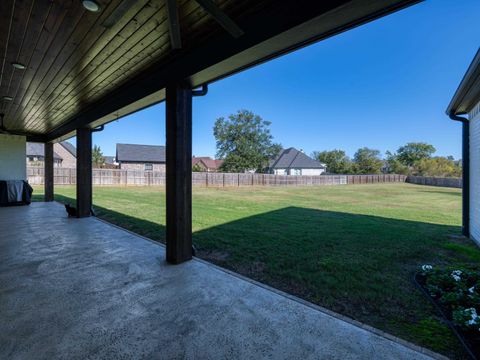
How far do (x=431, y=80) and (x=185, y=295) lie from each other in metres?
15.9

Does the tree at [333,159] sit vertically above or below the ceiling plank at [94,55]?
above

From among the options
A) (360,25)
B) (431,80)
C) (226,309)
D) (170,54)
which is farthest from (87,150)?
(431,80)

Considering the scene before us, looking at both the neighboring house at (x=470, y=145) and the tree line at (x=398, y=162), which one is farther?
the tree line at (x=398, y=162)

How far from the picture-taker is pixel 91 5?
1.79m

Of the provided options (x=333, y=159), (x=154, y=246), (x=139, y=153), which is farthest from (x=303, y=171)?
(x=154, y=246)

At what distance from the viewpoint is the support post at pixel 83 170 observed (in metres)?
5.74

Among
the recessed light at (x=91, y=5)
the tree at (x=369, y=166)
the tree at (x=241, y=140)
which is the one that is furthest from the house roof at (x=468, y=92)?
the tree at (x=369, y=166)

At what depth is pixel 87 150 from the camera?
5859 millimetres

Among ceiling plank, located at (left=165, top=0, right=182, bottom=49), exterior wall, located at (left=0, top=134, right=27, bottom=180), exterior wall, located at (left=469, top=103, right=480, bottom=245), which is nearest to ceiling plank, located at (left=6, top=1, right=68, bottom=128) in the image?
ceiling plank, located at (left=165, top=0, right=182, bottom=49)

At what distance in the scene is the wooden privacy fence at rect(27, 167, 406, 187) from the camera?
1655 cm

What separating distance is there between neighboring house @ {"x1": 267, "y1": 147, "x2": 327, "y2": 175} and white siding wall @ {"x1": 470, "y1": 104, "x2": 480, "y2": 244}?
96.1 feet

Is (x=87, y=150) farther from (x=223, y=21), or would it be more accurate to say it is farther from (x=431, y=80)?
(x=431, y=80)

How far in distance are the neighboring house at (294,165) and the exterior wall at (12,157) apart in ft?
97.0

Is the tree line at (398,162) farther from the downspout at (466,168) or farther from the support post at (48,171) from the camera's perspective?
the support post at (48,171)
